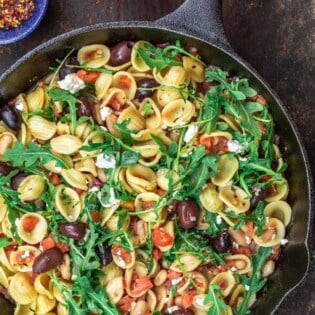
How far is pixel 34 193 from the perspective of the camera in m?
2.74

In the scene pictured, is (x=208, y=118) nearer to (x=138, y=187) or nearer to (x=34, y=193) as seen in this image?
(x=138, y=187)

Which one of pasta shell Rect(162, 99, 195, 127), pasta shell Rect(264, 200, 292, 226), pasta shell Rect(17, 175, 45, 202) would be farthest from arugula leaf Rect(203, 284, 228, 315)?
pasta shell Rect(17, 175, 45, 202)

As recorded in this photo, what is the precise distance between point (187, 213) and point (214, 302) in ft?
1.06

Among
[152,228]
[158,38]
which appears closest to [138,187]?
[152,228]

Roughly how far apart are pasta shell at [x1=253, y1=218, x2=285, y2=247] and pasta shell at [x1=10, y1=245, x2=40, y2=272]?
0.80m

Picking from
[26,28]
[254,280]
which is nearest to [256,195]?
[254,280]

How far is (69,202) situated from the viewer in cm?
278

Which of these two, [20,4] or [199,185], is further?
[20,4]

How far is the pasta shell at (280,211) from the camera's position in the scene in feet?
9.28

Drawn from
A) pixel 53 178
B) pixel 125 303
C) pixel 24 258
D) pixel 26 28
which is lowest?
pixel 125 303

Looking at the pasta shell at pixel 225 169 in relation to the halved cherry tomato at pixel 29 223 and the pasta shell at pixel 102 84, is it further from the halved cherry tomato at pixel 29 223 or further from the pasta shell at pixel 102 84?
the halved cherry tomato at pixel 29 223

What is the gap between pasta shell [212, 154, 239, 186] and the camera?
8.94 feet

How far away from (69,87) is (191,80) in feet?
1.45

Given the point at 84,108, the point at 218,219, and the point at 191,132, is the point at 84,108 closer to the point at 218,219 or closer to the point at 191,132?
the point at 191,132
